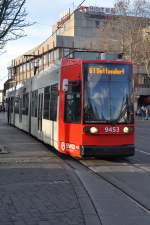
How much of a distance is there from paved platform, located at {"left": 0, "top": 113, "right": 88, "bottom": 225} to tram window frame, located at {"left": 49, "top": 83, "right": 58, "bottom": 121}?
6.43 ft

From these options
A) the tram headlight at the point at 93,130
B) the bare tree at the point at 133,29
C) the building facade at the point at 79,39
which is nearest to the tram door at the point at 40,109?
the tram headlight at the point at 93,130

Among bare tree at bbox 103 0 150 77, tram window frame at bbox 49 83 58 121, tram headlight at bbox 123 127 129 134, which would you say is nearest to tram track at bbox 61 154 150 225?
tram headlight at bbox 123 127 129 134

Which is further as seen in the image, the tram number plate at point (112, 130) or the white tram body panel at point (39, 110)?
the white tram body panel at point (39, 110)

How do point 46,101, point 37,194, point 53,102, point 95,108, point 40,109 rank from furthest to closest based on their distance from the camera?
point 40,109 < point 46,101 < point 53,102 < point 95,108 < point 37,194

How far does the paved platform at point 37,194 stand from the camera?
855 centimetres

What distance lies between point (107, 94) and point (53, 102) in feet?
10.3

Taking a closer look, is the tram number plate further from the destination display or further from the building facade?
the building facade

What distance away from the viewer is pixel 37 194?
10.6 meters

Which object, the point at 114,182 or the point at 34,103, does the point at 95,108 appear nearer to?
the point at 114,182

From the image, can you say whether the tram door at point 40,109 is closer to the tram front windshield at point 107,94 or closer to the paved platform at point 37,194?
the paved platform at point 37,194

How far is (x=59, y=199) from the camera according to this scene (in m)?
10.1

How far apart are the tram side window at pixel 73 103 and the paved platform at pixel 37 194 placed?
1.33 m

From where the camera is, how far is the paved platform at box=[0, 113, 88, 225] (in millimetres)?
8547

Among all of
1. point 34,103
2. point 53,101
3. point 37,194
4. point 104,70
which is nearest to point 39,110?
point 34,103
